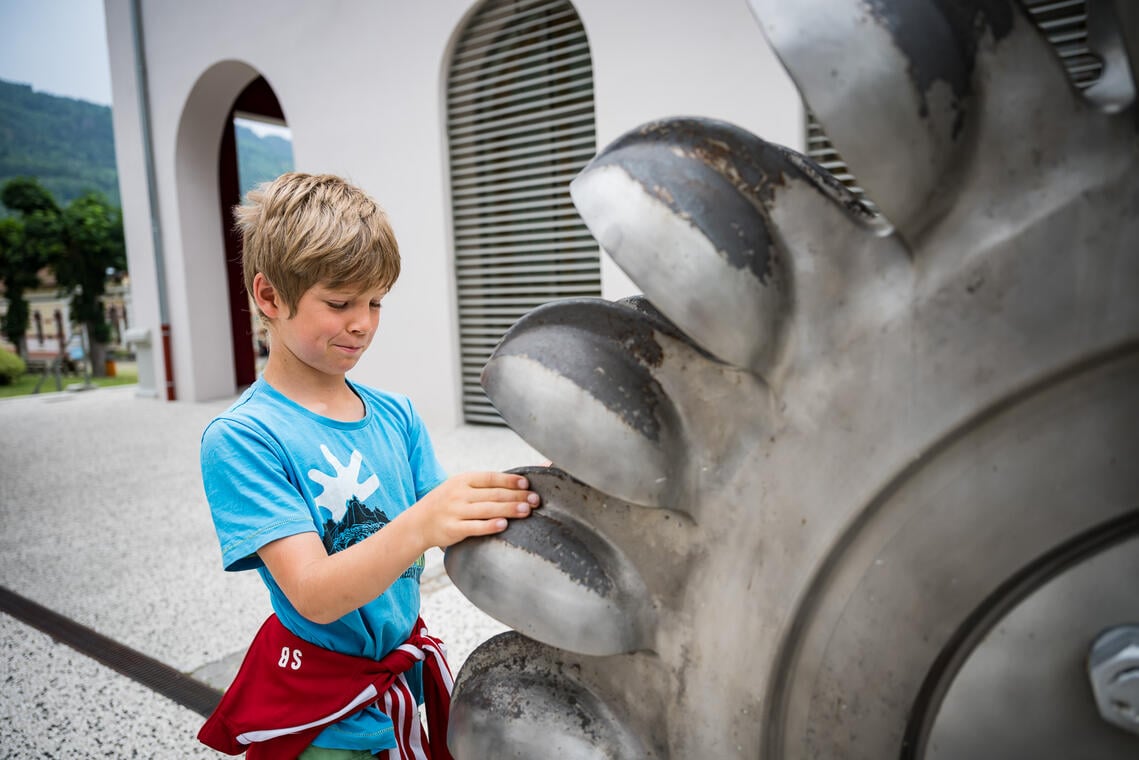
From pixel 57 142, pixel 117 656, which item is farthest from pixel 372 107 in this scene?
pixel 57 142

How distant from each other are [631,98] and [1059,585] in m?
4.25

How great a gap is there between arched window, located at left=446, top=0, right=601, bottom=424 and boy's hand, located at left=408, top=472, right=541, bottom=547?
13.5ft

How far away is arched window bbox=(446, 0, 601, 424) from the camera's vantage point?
194 inches

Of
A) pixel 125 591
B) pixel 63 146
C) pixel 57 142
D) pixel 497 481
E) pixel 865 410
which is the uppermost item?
pixel 57 142

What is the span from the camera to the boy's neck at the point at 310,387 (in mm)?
1052

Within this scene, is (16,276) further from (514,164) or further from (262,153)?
(262,153)

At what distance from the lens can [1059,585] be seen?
49 centimetres

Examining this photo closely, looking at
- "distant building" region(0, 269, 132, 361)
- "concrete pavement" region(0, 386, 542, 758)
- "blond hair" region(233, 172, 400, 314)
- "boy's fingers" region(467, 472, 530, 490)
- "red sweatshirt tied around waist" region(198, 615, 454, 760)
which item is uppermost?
"blond hair" region(233, 172, 400, 314)

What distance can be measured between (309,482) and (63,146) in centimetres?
7901

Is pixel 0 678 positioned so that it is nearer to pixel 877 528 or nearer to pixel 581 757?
pixel 581 757

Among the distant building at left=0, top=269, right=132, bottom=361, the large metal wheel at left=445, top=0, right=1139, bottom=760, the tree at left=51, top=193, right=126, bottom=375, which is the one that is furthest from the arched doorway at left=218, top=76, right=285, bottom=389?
the distant building at left=0, top=269, right=132, bottom=361

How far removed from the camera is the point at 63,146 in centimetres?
6388

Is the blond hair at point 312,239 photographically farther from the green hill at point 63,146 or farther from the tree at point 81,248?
the green hill at point 63,146

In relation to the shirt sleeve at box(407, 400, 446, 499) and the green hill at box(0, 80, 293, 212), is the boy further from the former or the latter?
the green hill at box(0, 80, 293, 212)
